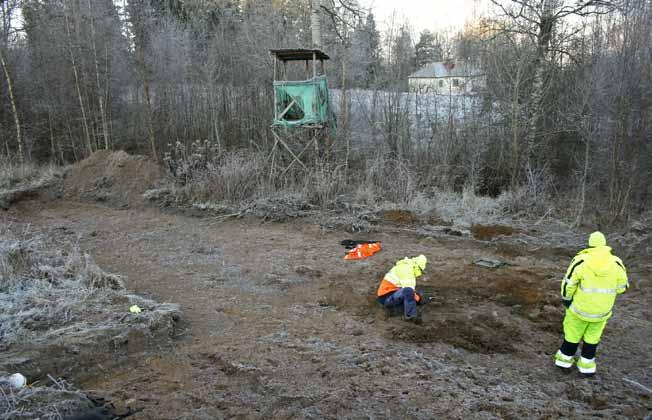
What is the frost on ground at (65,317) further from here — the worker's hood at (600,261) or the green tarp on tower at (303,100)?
the green tarp on tower at (303,100)

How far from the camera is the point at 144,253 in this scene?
317 inches

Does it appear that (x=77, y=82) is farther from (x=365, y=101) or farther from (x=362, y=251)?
(x=362, y=251)

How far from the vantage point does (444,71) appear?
586 inches

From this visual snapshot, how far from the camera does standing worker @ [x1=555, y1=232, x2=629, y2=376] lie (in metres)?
4.03

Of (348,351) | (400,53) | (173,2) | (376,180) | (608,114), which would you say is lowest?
(348,351)

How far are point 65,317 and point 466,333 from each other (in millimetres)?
4393

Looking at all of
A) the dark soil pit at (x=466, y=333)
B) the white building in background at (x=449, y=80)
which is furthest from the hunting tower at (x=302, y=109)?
the dark soil pit at (x=466, y=333)

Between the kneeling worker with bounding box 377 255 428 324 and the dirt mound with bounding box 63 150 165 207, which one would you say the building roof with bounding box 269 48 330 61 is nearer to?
the dirt mound with bounding box 63 150 165 207

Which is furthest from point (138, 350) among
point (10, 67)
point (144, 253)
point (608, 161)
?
point (10, 67)

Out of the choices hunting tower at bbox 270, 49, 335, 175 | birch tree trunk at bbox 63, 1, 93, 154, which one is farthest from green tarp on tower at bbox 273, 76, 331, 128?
birch tree trunk at bbox 63, 1, 93, 154

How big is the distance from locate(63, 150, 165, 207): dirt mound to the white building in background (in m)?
8.34

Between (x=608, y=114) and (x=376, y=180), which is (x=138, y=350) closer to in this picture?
(x=376, y=180)

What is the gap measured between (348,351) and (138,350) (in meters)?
2.13

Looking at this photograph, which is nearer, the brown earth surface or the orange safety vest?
the brown earth surface
